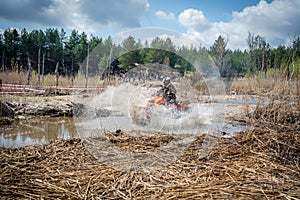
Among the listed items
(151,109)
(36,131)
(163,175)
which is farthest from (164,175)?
(36,131)

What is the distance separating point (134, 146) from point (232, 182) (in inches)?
50.6

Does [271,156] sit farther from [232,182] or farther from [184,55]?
[184,55]

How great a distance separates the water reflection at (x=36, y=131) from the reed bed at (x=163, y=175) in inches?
66.0

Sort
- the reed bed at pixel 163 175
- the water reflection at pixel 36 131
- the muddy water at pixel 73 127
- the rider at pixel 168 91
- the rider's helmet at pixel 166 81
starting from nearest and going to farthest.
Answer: the reed bed at pixel 163 175, the water reflection at pixel 36 131, the muddy water at pixel 73 127, the rider's helmet at pixel 166 81, the rider at pixel 168 91

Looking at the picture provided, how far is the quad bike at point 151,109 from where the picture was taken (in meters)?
4.88

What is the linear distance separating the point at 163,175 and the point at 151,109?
9.46 ft

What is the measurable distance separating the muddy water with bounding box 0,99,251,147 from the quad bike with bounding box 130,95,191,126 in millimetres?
131

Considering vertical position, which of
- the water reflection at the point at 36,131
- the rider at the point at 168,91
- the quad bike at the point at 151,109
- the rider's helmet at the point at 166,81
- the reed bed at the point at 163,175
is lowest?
the water reflection at the point at 36,131

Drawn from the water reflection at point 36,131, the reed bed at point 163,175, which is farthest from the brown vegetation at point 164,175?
the water reflection at point 36,131

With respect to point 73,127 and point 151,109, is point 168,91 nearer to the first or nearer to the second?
point 151,109

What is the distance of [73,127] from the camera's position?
5.72 m

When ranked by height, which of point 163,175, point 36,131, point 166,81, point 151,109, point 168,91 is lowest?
point 36,131

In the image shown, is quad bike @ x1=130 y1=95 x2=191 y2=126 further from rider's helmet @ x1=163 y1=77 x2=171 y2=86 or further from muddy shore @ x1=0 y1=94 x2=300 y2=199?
muddy shore @ x1=0 y1=94 x2=300 y2=199

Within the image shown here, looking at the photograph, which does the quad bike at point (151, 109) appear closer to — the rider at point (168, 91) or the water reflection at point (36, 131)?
the rider at point (168, 91)
